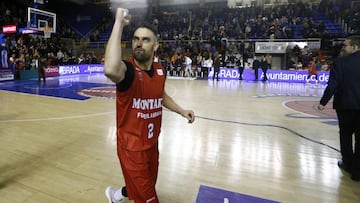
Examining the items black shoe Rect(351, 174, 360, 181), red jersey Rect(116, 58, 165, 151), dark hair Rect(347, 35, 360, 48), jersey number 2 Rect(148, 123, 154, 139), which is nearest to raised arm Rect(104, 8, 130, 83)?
red jersey Rect(116, 58, 165, 151)

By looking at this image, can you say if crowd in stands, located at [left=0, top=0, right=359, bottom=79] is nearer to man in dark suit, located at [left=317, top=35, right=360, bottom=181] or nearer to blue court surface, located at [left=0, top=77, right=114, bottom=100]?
blue court surface, located at [left=0, top=77, right=114, bottom=100]

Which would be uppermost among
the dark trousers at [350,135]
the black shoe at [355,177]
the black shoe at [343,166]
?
the dark trousers at [350,135]

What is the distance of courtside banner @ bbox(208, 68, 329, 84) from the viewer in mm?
14578

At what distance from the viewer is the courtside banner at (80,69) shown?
16797 mm

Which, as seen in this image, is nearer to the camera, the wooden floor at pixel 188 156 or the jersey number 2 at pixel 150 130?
the jersey number 2 at pixel 150 130

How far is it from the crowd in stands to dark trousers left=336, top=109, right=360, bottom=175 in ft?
47.0

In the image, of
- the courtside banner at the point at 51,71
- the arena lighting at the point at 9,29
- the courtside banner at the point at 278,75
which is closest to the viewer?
the courtside banner at the point at 278,75

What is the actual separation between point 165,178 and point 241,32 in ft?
61.4

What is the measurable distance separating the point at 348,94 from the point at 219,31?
18.3 meters

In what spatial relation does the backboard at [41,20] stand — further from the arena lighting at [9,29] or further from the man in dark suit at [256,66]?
the man in dark suit at [256,66]

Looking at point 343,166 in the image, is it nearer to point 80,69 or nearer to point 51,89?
point 51,89

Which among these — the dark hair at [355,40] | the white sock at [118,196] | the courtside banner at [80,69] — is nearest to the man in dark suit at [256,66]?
the courtside banner at [80,69]

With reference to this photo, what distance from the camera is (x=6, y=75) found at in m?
12.7

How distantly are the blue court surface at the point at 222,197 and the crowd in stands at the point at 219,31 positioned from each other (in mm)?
15125
